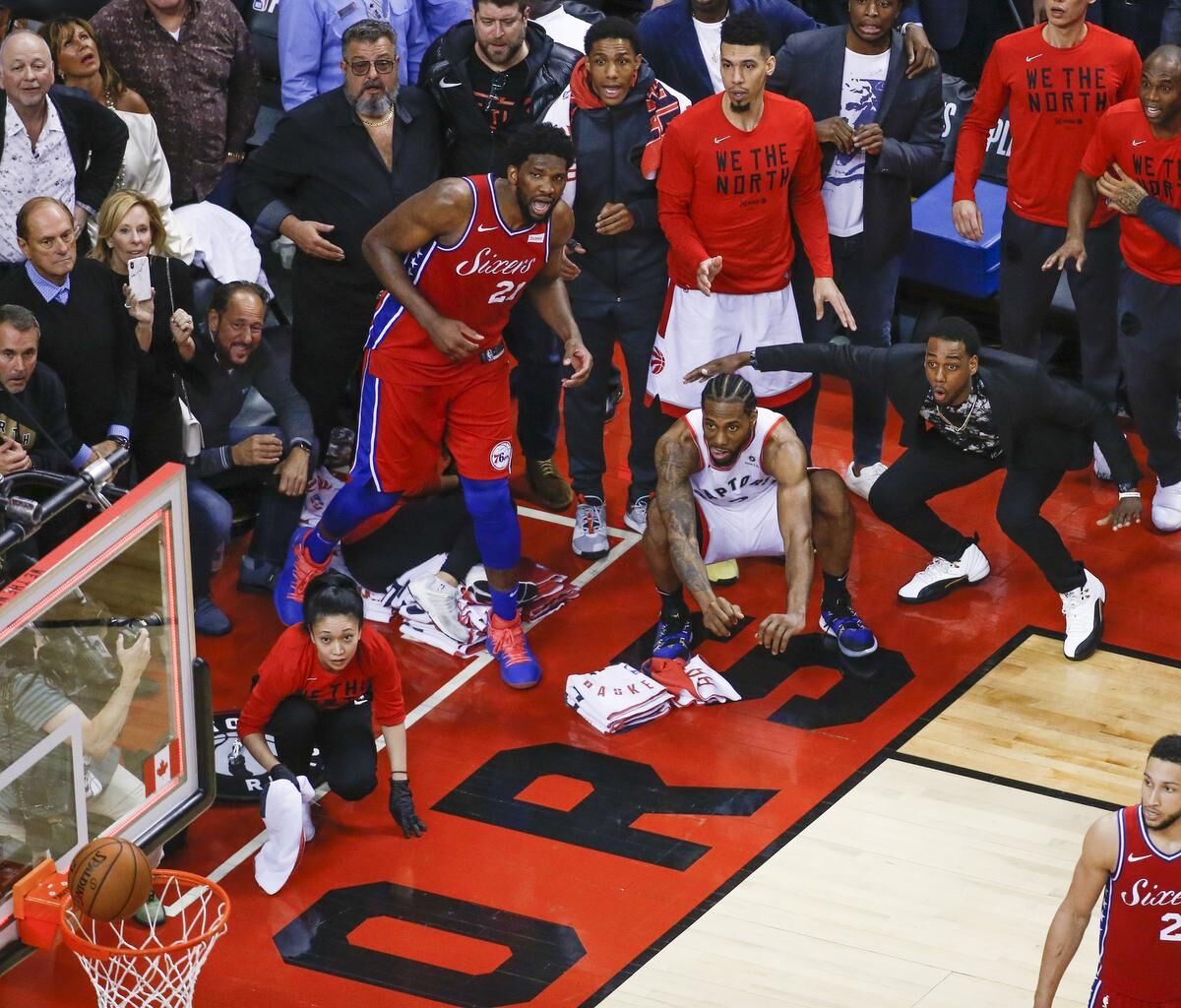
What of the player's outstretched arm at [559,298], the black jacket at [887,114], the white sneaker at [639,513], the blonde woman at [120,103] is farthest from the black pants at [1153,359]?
the blonde woman at [120,103]

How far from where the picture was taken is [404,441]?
7703 mm

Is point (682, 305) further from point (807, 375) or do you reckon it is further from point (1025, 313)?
point (1025, 313)

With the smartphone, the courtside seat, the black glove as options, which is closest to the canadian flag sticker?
the black glove

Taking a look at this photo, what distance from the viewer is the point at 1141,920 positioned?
5.30m

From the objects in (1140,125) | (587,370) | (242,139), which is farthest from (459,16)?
(1140,125)

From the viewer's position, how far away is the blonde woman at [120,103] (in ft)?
27.4

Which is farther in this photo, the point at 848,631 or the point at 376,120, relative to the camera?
the point at 376,120

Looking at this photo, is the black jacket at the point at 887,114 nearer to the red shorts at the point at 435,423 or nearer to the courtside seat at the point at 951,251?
the courtside seat at the point at 951,251

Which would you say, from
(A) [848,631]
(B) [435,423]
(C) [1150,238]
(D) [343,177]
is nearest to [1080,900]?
(A) [848,631]

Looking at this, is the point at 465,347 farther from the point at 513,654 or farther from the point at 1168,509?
the point at 1168,509

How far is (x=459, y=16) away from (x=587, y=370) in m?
2.31

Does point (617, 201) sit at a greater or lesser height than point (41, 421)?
greater

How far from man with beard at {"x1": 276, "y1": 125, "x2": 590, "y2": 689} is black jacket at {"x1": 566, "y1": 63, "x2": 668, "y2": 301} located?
69cm

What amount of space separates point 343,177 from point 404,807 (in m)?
2.51
